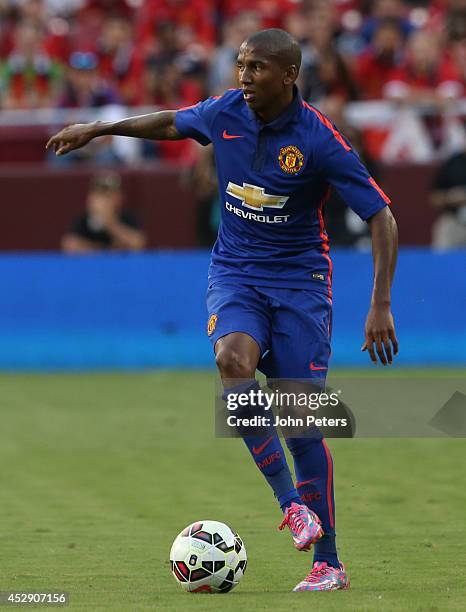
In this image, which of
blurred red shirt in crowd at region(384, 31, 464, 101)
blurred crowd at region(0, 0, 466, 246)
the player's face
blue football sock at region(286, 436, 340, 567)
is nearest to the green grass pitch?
blue football sock at region(286, 436, 340, 567)

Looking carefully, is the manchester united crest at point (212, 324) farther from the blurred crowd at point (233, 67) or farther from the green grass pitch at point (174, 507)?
the blurred crowd at point (233, 67)

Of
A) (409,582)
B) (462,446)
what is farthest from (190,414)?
(409,582)

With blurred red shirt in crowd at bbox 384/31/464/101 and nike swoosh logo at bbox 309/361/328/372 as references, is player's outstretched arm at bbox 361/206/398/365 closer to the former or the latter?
nike swoosh logo at bbox 309/361/328/372

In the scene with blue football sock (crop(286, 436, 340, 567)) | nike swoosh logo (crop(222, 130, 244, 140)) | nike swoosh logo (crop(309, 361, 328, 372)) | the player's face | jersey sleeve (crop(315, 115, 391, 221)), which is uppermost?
the player's face

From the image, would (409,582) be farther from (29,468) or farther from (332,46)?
(332,46)

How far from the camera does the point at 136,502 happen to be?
29.6ft

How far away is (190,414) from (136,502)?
3866mm

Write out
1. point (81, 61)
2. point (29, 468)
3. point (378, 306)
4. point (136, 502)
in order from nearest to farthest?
point (378, 306) < point (136, 502) < point (29, 468) < point (81, 61)

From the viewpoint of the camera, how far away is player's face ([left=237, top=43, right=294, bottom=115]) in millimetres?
6500

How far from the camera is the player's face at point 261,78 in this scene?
21.3 feet

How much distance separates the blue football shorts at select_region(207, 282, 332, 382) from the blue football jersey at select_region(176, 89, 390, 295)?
6 cm

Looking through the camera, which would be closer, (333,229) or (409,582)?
(409,582)

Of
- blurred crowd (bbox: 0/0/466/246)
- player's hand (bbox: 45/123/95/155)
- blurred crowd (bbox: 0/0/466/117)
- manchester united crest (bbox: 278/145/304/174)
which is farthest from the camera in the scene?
blurred crowd (bbox: 0/0/466/117)

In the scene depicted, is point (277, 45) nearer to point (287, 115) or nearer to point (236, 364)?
point (287, 115)
